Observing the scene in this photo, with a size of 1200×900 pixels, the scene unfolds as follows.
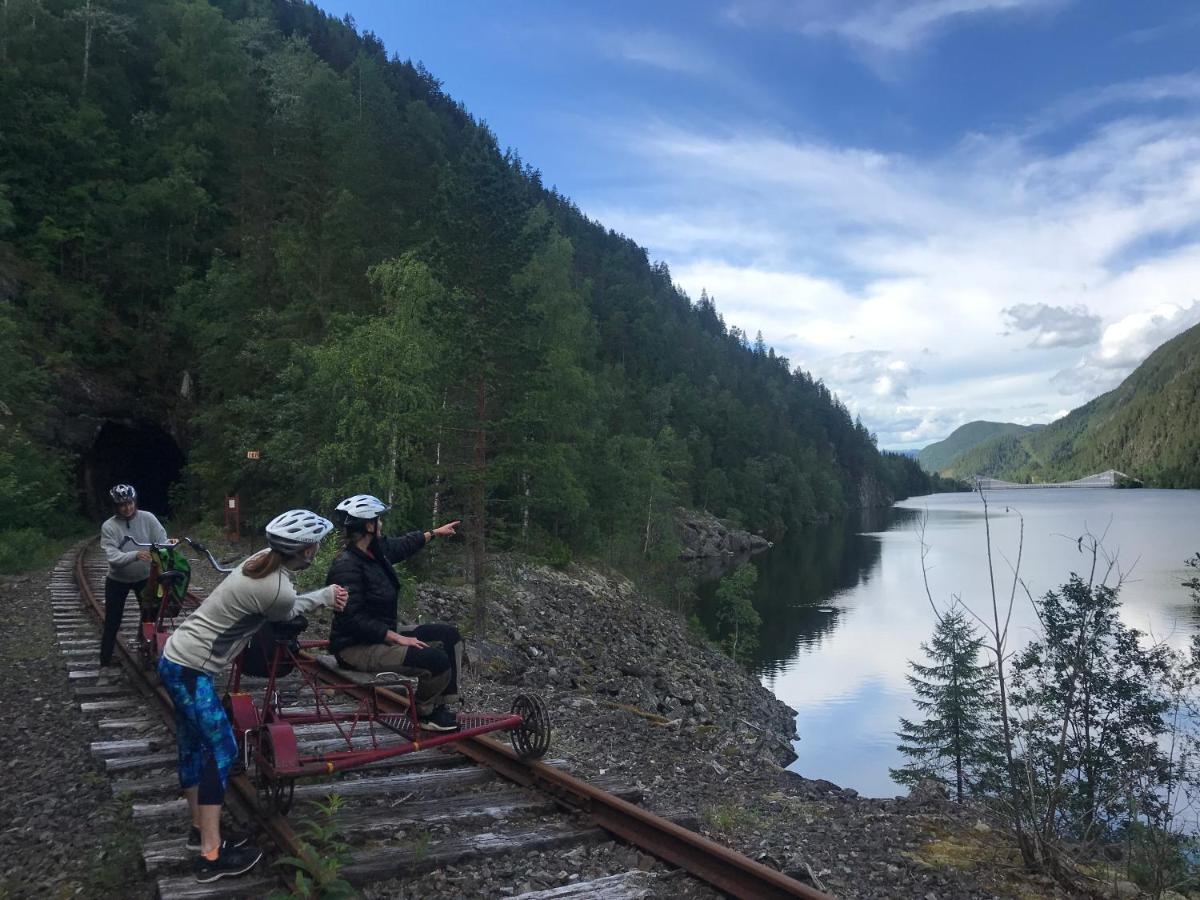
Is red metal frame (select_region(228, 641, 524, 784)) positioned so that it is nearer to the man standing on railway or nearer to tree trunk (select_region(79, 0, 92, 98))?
the man standing on railway

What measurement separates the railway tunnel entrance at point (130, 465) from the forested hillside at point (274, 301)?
36cm

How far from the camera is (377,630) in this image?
5270mm

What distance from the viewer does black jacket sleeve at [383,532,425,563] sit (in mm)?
5836

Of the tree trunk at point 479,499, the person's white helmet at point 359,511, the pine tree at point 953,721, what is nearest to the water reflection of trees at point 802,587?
the pine tree at point 953,721

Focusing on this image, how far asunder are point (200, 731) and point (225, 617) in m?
0.63

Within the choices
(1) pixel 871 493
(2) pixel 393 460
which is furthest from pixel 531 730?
(1) pixel 871 493

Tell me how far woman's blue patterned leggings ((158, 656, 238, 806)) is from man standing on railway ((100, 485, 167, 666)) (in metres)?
4.56

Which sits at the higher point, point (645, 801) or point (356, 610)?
point (356, 610)

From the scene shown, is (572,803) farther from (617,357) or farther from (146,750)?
(617,357)

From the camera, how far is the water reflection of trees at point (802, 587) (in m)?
36.7

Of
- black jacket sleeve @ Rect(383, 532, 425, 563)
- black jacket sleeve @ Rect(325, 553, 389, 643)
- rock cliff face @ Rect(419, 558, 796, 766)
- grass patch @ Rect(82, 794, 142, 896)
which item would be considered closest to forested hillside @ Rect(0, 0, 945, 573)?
rock cliff face @ Rect(419, 558, 796, 766)

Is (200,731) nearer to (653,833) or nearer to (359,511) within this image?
(359,511)

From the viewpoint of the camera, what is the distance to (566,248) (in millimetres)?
44344

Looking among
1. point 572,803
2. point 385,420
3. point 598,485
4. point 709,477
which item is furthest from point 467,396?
point 709,477
